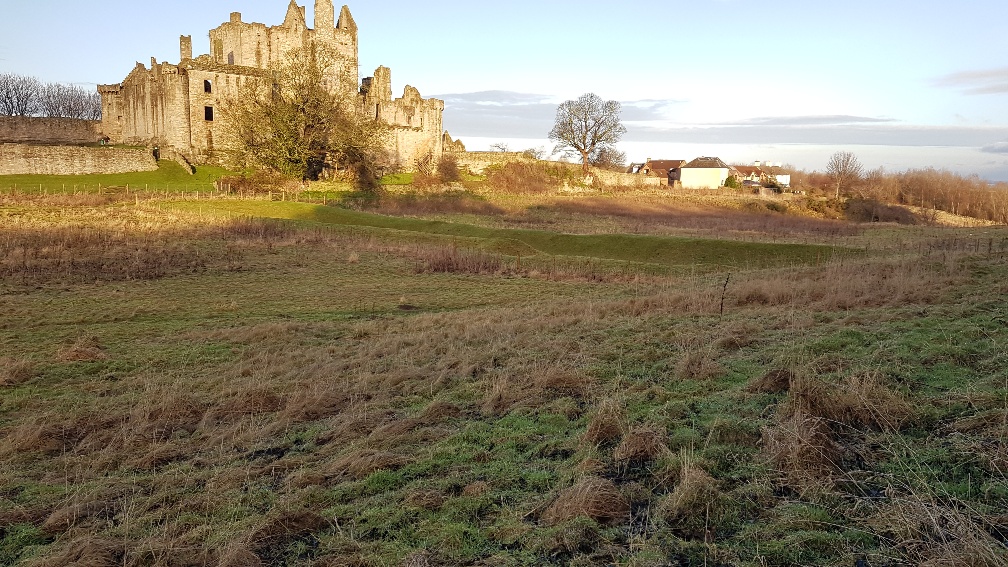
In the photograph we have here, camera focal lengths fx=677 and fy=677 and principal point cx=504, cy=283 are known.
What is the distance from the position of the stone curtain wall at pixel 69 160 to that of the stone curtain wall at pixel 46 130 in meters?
10.8

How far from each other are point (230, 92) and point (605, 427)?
56.0m

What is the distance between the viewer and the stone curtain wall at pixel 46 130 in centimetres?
5550

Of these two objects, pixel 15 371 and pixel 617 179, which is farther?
pixel 617 179

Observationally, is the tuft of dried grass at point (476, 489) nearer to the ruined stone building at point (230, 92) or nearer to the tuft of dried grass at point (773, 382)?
the tuft of dried grass at point (773, 382)

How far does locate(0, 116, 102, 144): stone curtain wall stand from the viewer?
55.5 m

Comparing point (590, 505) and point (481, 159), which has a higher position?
point (481, 159)

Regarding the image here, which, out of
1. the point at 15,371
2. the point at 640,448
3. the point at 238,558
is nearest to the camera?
the point at 238,558

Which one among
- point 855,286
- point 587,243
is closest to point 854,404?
point 855,286

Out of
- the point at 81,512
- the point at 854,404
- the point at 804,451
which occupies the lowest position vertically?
the point at 81,512

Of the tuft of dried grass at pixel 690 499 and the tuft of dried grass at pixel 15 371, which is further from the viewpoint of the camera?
the tuft of dried grass at pixel 15 371

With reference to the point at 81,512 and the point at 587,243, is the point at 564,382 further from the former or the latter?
the point at 587,243

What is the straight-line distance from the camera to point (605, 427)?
662 centimetres

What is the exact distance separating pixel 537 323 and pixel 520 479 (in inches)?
323

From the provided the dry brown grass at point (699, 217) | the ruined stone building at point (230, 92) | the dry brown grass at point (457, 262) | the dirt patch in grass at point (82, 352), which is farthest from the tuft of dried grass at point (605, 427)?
the ruined stone building at point (230, 92)
